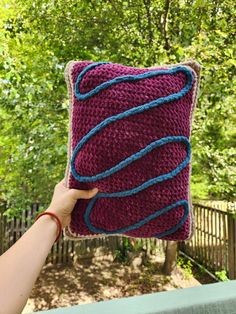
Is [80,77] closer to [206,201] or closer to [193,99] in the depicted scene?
[193,99]

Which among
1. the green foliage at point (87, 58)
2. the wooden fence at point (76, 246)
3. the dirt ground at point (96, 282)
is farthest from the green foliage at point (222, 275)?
the green foliage at point (87, 58)

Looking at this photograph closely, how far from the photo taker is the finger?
0.39 meters

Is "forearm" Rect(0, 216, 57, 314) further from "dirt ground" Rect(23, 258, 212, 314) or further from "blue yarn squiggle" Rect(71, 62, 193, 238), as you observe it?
"dirt ground" Rect(23, 258, 212, 314)

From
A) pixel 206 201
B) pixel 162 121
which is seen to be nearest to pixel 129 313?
pixel 162 121

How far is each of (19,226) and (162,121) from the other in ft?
9.80

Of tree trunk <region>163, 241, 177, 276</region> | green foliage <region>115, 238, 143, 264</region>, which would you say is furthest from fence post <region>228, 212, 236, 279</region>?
green foliage <region>115, 238, 143, 264</region>

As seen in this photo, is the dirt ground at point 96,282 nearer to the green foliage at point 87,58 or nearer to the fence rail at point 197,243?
the fence rail at point 197,243

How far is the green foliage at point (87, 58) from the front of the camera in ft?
6.03

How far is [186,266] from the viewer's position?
11.2 ft

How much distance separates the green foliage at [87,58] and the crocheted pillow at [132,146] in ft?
4.29

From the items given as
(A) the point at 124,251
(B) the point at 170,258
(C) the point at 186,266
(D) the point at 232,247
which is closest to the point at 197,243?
(C) the point at 186,266

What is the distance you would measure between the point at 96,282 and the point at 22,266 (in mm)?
2832

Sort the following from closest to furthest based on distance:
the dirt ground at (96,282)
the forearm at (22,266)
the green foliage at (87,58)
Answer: the forearm at (22,266)
the green foliage at (87,58)
the dirt ground at (96,282)

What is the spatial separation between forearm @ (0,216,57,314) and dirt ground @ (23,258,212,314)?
247 centimetres
